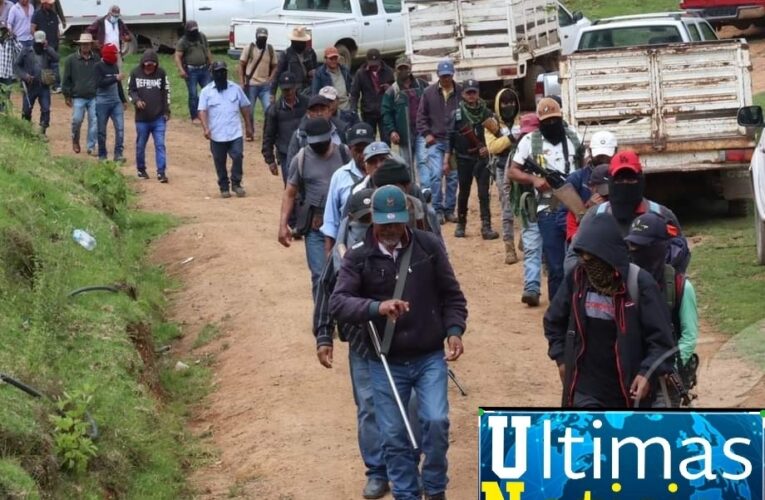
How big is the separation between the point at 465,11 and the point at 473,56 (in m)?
0.70

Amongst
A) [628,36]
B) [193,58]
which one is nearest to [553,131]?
[628,36]

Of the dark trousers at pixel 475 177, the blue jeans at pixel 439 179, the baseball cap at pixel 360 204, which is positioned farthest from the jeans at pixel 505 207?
the baseball cap at pixel 360 204

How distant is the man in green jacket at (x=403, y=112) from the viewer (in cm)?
1853

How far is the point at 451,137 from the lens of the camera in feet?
55.2

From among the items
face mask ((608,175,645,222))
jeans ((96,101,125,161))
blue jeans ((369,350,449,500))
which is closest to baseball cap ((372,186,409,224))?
blue jeans ((369,350,449,500))

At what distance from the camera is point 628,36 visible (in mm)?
22297

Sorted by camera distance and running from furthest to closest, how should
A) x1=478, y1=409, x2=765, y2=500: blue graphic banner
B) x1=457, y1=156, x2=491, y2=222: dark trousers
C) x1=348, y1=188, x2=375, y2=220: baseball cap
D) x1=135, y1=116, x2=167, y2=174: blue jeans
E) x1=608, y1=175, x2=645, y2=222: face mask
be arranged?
1. x1=135, y1=116, x2=167, y2=174: blue jeans
2. x1=457, y1=156, x2=491, y2=222: dark trousers
3. x1=348, y1=188, x2=375, y2=220: baseball cap
4. x1=608, y1=175, x2=645, y2=222: face mask
5. x1=478, y1=409, x2=765, y2=500: blue graphic banner

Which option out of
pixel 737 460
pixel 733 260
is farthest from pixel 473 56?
pixel 737 460

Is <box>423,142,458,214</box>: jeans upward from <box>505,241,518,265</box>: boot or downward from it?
upward

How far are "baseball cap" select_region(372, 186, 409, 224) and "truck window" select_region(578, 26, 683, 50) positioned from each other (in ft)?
47.7

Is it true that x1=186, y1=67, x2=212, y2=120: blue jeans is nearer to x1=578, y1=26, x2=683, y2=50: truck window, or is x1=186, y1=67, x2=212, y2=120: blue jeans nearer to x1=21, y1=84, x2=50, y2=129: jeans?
x1=21, y1=84, x2=50, y2=129: jeans

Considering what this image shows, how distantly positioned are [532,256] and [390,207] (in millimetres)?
5641

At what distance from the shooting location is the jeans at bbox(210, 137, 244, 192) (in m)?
19.7

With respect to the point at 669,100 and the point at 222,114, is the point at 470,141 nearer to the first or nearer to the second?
the point at 669,100
